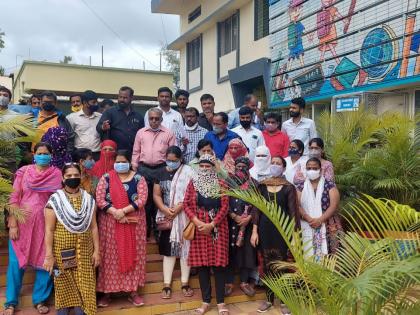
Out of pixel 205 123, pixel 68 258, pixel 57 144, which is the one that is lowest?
pixel 68 258

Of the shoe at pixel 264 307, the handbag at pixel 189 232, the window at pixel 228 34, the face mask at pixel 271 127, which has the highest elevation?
the window at pixel 228 34

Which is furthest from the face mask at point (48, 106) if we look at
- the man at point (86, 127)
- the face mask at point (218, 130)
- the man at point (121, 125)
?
the face mask at point (218, 130)

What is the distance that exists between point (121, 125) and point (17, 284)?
2303mm

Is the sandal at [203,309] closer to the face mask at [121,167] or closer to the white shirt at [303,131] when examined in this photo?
the face mask at [121,167]

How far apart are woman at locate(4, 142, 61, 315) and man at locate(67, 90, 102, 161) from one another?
1405mm

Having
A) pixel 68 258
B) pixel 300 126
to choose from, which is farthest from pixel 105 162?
pixel 300 126

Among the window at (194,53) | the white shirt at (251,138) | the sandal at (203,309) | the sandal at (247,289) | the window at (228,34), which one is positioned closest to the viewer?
the sandal at (203,309)

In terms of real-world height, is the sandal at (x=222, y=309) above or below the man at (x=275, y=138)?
below

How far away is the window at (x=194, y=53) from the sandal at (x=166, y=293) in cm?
1258

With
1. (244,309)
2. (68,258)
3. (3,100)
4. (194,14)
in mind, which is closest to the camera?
(68,258)

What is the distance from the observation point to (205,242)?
4402mm

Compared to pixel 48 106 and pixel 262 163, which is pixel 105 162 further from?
pixel 262 163

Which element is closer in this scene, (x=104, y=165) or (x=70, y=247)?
(x=70, y=247)

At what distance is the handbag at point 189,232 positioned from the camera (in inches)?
171
